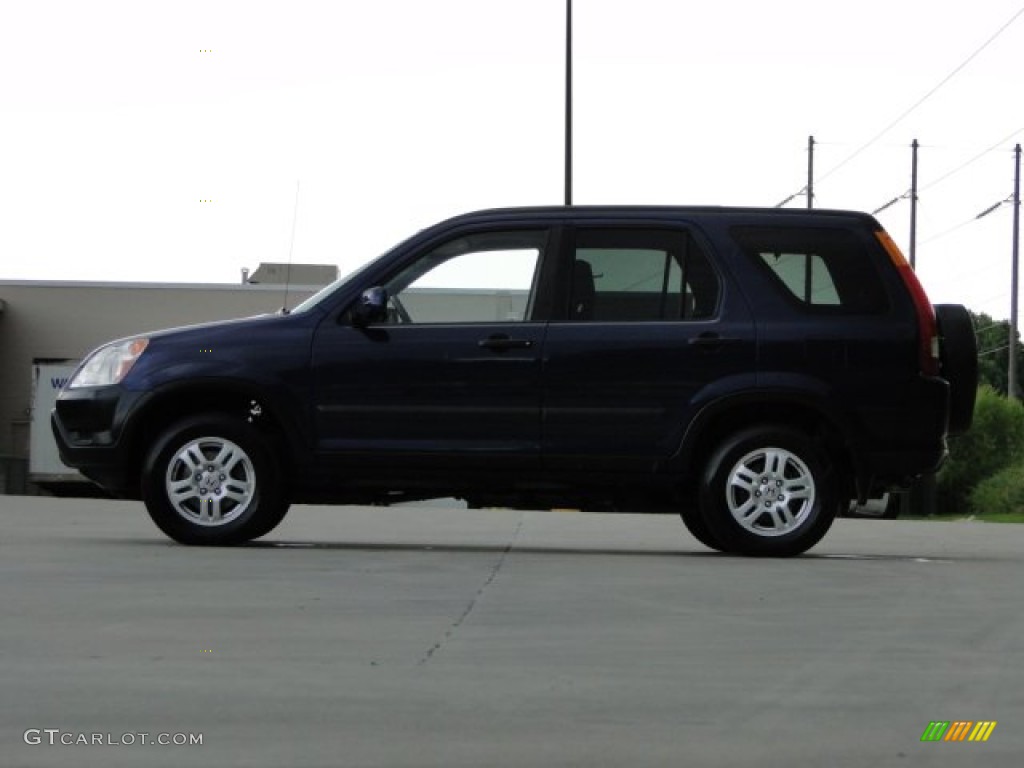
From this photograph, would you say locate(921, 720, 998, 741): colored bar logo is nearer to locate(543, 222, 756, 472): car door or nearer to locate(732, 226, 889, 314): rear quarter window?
locate(543, 222, 756, 472): car door

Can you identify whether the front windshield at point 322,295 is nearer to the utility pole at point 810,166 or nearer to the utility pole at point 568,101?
the utility pole at point 568,101

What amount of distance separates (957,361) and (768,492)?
137 centimetres

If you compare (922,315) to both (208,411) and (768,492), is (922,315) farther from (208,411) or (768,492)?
(208,411)

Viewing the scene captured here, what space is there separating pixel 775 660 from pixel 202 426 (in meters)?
5.39

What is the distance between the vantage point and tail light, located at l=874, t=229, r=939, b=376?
1190 centimetres

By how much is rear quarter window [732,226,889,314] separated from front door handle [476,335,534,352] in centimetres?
134

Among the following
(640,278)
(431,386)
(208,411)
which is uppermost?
(640,278)

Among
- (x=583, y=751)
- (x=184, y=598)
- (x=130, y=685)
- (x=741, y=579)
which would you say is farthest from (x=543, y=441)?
(x=583, y=751)

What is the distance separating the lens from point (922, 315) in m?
11.9

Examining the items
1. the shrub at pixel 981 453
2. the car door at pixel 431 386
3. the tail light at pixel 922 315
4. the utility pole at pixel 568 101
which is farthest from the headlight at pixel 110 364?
the shrub at pixel 981 453

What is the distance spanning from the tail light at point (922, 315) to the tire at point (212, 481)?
12.1ft

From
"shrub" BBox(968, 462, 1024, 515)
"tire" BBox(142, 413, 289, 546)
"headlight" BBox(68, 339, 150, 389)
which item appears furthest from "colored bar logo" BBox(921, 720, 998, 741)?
"shrub" BBox(968, 462, 1024, 515)

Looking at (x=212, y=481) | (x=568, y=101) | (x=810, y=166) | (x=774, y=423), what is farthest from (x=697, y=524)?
(x=810, y=166)

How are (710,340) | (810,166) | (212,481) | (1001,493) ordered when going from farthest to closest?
1. (810,166)
2. (1001,493)
3. (212,481)
4. (710,340)
